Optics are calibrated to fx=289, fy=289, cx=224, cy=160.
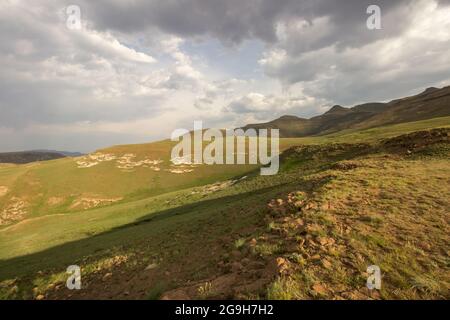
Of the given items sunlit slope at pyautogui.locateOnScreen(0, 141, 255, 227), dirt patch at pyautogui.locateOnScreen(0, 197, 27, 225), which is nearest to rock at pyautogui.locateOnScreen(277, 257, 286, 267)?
sunlit slope at pyautogui.locateOnScreen(0, 141, 255, 227)

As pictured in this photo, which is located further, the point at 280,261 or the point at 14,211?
the point at 14,211

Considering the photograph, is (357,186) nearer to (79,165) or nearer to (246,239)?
(246,239)

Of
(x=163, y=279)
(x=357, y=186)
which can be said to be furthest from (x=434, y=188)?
(x=163, y=279)

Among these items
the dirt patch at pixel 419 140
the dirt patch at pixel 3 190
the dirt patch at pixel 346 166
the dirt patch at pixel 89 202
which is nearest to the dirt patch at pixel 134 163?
the dirt patch at pixel 89 202

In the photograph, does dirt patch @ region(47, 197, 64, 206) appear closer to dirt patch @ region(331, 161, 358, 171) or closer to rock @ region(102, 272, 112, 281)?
rock @ region(102, 272, 112, 281)

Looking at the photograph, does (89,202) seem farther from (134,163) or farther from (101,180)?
(134,163)

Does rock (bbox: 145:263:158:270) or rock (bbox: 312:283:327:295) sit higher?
rock (bbox: 312:283:327:295)

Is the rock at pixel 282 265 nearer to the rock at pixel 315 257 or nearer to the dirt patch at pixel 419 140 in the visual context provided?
the rock at pixel 315 257

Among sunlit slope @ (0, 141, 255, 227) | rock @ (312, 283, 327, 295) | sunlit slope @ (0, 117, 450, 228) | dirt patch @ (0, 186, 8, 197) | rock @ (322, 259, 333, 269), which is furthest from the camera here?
dirt patch @ (0, 186, 8, 197)

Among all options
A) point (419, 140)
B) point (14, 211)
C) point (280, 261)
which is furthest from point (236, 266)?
point (14, 211)
